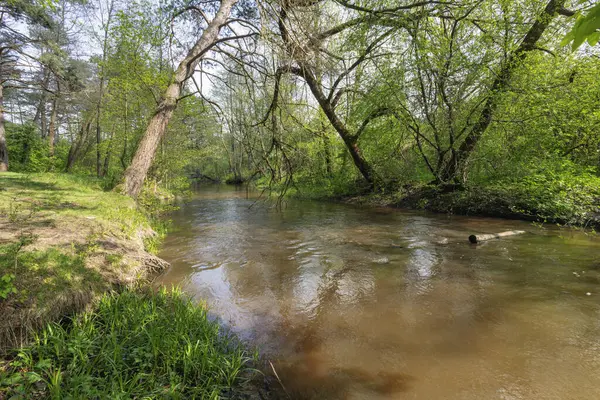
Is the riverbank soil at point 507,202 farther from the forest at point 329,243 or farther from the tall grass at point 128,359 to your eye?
the tall grass at point 128,359

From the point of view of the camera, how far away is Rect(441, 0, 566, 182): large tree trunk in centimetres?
1014

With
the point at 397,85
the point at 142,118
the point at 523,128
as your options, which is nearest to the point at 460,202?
the point at 523,128

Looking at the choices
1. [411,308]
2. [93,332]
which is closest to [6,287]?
[93,332]

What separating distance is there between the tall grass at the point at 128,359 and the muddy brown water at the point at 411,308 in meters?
0.63

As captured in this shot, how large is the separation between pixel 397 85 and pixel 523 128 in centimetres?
499

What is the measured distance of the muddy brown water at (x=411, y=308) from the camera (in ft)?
9.59

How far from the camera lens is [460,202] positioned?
1250cm

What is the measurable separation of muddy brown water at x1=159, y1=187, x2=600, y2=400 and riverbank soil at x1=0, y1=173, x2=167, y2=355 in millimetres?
1130

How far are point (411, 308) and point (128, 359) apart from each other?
3.68 meters

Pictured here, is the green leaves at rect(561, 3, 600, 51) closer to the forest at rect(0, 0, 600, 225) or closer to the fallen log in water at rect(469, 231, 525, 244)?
the forest at rect(0, 0, 600, 225)

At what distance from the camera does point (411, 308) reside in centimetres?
440

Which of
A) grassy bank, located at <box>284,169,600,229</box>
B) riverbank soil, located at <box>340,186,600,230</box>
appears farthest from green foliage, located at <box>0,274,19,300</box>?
riverbank soil, located at <box>340,186,600,230</box>

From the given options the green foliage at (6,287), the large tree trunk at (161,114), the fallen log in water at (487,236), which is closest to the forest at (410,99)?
the large tree trunk at (161,114)

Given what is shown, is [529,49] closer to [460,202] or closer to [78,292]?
[460,202]
